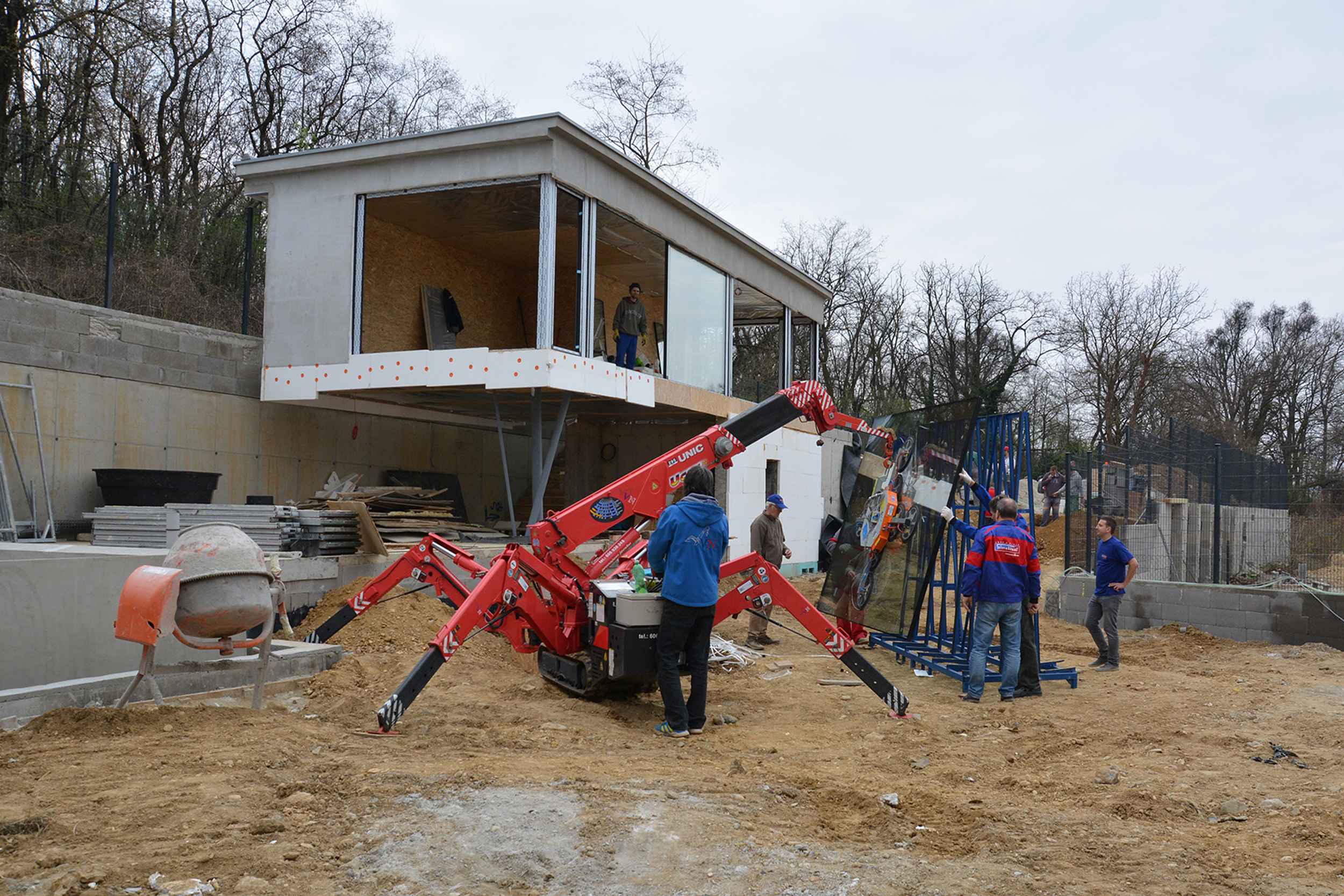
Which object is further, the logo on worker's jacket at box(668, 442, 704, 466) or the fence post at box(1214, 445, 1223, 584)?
the fence post at box(1214, 445, 1223, 584)

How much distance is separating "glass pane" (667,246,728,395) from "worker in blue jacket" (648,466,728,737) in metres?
8.92

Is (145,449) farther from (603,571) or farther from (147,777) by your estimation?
(147,777)

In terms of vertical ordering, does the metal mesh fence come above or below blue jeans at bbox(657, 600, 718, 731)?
above

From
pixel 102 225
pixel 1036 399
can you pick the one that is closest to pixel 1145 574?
pixel 102 225

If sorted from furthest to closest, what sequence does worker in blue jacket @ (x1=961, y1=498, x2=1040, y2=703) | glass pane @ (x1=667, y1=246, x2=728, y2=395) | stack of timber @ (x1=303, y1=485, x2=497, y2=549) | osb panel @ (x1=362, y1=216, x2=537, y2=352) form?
glass pane @ (x1=667, y1=246, x2=728, y2=395), osb panel @ (x1=362, y1=216, x2=537, y2=352), stack of timber @ (x1=303, y1=485, x2=497, y2=549), worker in blue jacket @ (x1=961, y1=498, x2=1040, y2=703)

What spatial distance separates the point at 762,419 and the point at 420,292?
9.46 m

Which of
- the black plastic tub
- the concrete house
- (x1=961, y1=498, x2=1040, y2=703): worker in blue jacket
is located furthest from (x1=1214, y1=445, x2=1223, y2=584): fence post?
the black plastic tub

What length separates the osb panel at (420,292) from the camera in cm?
1486

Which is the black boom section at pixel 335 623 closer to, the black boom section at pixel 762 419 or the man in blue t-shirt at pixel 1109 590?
the black boom section at pixel 762 419

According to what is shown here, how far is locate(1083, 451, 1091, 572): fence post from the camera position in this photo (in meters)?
13.5

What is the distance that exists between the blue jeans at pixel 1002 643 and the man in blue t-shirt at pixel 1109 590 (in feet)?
6.87

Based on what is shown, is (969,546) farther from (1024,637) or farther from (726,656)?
(726,656)

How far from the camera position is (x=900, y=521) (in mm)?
9914

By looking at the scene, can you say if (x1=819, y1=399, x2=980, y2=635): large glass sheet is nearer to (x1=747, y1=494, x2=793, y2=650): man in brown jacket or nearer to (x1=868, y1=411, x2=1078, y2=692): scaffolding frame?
(x1=868, y1=411, x2=1078, y2=692): scaffolding frame
